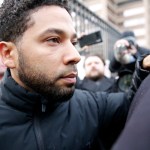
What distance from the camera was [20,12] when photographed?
1.20 meters

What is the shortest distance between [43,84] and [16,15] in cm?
32

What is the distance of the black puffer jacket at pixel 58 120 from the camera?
1089 mm

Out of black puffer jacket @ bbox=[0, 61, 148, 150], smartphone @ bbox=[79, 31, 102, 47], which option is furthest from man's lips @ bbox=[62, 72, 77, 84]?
smartphone @ bbox=[79, 31, 102, 47]

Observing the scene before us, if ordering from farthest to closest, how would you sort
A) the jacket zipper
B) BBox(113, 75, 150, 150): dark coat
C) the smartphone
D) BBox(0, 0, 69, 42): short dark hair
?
the smartphone < BBox(0, 0, 69, 42): short dark hair < the jacket zipper < BBox(113, 75, 150, 150): dark coat

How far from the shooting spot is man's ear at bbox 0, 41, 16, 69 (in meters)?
1.25

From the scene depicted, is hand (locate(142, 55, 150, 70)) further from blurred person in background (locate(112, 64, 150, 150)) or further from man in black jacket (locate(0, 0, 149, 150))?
blurred person in background (locate(112, 64, 150, 150))

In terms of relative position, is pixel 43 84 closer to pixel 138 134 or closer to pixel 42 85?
pixel 42 85

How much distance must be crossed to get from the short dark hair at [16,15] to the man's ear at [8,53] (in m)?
0.03

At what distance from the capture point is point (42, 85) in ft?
3.79

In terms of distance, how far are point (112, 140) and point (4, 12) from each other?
77 cm

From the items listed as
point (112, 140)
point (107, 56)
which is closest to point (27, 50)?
point (112, 140)

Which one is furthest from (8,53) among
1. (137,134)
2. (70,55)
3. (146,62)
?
(137,134)

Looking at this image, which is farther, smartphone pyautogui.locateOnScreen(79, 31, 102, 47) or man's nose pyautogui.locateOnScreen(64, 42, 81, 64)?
smartphone pyautogui.locateOnScreen(79, 31, 102, 47)

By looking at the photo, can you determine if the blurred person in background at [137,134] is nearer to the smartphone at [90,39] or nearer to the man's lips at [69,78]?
the man's lips at [69,78]
